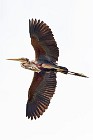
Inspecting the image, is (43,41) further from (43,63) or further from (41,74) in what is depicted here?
(41,74)

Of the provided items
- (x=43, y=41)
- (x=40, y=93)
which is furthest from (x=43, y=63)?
(x=40, y=93)

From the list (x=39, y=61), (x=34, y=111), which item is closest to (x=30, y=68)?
(x=39, y=61)

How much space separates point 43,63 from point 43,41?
110cm

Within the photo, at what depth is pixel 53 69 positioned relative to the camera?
886 inches

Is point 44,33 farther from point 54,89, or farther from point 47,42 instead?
point 54,89

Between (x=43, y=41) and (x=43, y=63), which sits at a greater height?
(x=43, y=41)

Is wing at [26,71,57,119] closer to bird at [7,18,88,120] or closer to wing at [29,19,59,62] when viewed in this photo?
bird at [7,18,88,120]

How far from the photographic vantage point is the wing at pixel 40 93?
23.2 m

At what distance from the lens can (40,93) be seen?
2394 cm

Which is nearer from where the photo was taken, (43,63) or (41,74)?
(43,63)

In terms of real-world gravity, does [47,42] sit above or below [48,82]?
above

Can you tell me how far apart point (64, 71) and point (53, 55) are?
1341mm

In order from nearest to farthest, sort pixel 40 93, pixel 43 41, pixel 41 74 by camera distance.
→ pixel 43 41 → pixel 40 93 → pixel 41 74

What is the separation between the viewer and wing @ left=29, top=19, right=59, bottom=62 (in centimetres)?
2262
